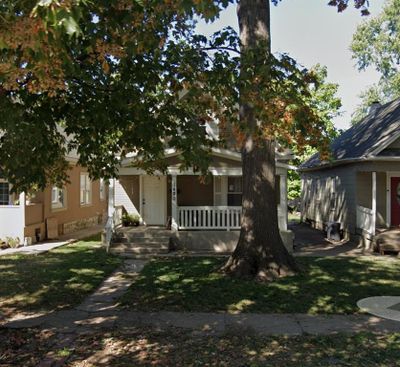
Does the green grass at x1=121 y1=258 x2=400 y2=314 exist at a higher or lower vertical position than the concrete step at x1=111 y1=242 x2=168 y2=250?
lower

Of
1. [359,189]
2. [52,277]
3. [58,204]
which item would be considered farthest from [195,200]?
[52,277]

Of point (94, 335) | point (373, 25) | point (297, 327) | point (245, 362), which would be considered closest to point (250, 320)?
point (297, 327)

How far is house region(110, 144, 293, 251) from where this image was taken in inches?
616

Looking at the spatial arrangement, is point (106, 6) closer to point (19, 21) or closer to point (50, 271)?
point (19, 21)

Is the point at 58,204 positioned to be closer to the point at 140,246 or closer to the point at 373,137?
the point at 140,246

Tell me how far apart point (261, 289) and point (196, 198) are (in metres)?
9.48

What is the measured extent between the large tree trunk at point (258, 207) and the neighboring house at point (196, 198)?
168 inches

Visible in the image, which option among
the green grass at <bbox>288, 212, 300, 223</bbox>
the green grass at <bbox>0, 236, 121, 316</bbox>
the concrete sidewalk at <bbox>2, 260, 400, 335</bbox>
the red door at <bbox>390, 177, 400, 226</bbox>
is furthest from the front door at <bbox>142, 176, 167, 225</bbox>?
the green grass at <bbox>288, 212, 300, 223</bbox>

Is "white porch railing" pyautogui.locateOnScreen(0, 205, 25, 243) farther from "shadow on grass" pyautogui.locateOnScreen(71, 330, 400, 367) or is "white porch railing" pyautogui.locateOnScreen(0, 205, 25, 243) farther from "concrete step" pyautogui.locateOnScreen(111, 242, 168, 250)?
"shadow on grass" pyautogui.locateOnScreen(71, 330, 400, 367)

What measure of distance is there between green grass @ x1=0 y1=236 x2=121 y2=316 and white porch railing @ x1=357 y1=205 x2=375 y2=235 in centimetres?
865

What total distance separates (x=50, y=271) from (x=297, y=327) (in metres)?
6.93

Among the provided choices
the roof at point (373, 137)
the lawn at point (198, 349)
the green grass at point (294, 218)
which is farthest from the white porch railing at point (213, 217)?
the green grass at point (294, 218)

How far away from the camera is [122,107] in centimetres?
640

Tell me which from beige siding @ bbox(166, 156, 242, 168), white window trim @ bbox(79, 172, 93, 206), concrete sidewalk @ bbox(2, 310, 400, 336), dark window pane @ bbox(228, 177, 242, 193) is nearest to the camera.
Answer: concrete sidewalk @ bbox(2, 310, 400, 336)
